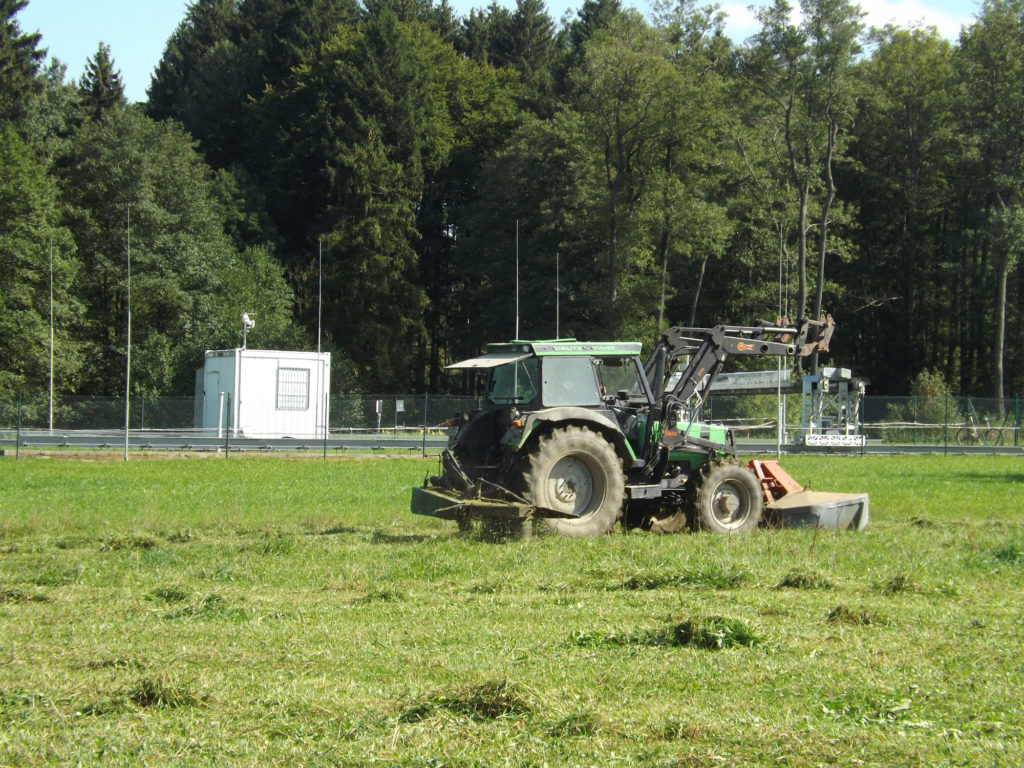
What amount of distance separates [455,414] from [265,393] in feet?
22.6

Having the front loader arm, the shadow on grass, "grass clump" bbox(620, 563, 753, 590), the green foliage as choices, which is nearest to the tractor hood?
the front loader arm

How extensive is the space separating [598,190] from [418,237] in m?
14.3

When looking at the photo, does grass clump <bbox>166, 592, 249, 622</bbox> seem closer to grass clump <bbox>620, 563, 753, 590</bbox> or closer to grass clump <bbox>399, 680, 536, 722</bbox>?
grass clump <bbox>399, 680, 536, 722</bbox>

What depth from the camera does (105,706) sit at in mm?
5613

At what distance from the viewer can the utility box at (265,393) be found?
38844 millimetres

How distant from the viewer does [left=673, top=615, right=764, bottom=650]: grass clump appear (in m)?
6.97

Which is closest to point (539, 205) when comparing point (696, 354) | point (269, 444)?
point (269, 444)

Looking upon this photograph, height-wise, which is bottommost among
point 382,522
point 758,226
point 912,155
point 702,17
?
point 382,522

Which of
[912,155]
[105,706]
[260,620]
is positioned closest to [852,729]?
[105,706]

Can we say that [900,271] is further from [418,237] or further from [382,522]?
[382,522]

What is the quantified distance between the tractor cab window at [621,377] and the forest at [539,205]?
31315 millimetres

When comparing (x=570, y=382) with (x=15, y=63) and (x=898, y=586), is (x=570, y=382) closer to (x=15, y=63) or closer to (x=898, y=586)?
(x=898, y=586)

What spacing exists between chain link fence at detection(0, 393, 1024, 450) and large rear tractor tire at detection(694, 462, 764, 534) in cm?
2565

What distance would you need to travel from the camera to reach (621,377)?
44.6 ft
